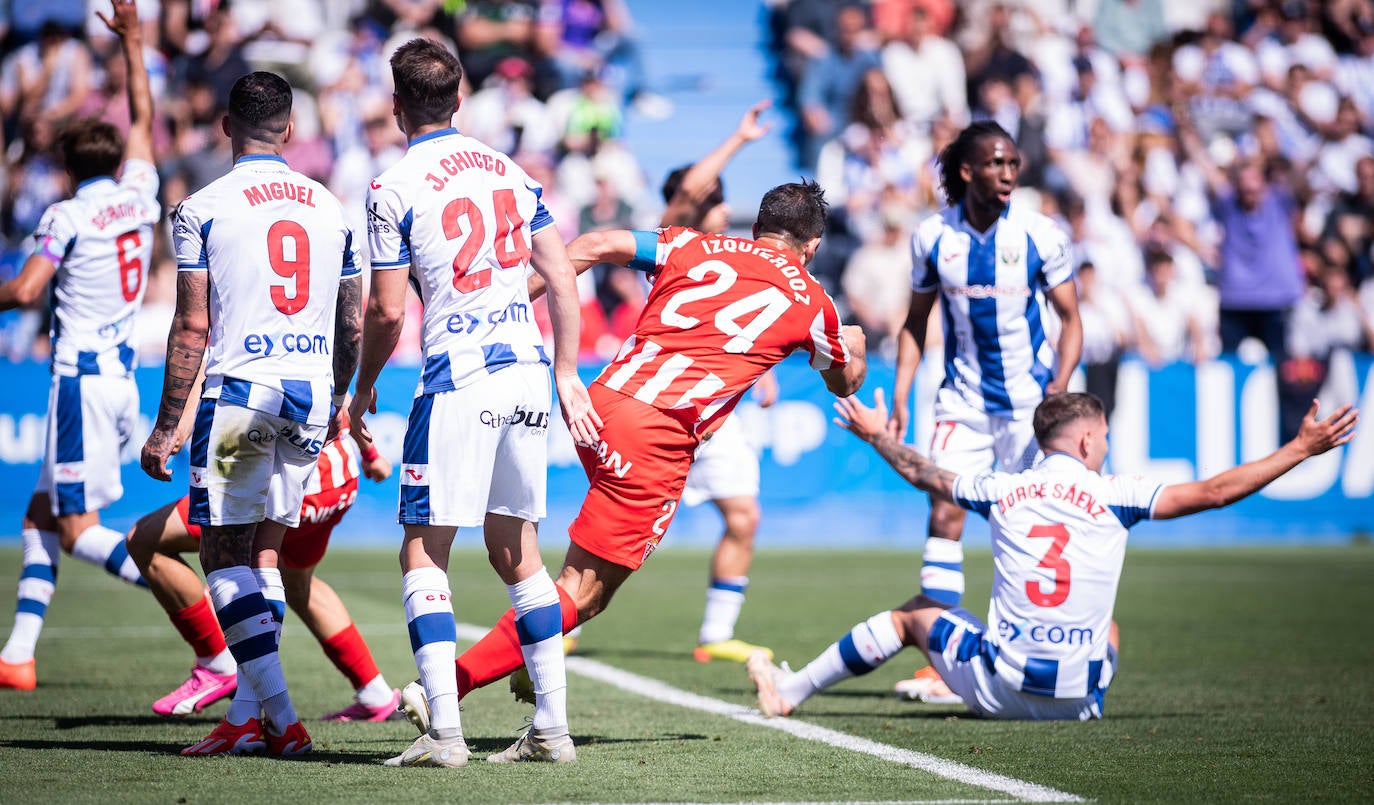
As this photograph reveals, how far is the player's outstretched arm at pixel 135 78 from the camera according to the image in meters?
6.65

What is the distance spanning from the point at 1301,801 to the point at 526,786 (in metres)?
2.20

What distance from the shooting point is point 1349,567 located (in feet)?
43.8

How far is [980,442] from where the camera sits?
7223 mm

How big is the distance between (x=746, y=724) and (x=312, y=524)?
6.02 feet

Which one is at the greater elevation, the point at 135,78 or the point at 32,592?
the point at 135,78

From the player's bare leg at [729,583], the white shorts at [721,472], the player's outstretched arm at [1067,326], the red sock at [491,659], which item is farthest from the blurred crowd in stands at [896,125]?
the red sock at [491,659]

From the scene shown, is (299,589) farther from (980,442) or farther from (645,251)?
(980,442)

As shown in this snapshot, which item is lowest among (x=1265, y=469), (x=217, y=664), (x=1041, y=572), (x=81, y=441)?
(x=217, y=664)

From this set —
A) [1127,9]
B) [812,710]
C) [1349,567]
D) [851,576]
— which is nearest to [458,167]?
[812,710]

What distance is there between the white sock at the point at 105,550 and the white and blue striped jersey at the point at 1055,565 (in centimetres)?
400

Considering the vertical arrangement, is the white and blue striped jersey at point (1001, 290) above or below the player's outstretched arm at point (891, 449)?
above

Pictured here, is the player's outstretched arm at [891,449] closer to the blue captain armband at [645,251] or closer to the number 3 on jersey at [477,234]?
the blue captain armband at [645,251]

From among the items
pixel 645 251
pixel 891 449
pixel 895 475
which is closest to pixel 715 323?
pixel 645 251

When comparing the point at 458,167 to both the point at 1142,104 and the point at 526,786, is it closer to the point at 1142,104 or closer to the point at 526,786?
the point at 526,786
